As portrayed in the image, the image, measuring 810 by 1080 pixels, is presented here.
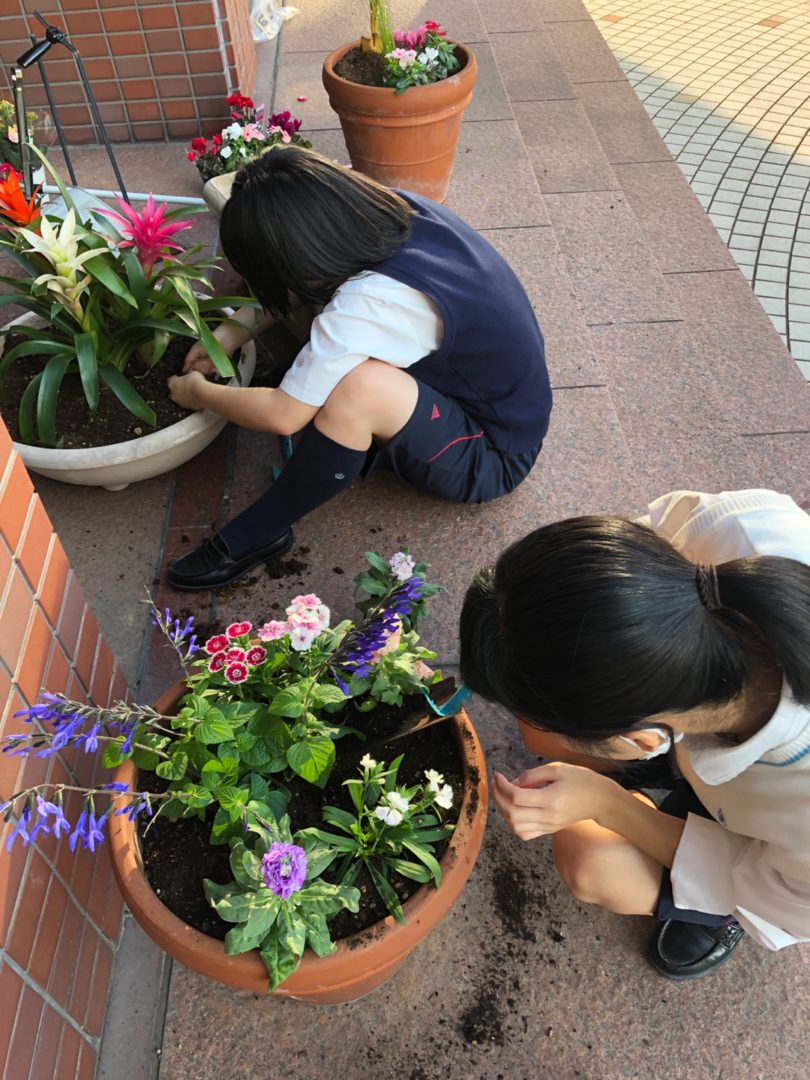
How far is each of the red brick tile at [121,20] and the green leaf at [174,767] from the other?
311 centimetres

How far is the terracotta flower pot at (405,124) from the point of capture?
2.80m

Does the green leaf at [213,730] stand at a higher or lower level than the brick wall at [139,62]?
lower

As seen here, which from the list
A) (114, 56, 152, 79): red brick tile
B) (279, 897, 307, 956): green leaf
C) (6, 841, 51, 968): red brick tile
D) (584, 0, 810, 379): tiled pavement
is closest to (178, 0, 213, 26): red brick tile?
(114, 56, 152, 79): red brick tile

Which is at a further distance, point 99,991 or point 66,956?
point 99,991

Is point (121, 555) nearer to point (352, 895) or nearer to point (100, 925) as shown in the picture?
point (100, 925)

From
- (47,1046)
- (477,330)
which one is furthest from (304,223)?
(47,1046)

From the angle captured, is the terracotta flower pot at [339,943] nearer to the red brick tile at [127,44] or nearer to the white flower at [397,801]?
the white flower at [397,801]

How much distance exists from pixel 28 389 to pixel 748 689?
1.70 m

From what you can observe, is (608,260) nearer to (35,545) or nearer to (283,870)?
(35,545)

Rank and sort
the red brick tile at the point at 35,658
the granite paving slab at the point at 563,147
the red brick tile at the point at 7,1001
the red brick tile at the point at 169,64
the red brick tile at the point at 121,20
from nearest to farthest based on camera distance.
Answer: the red brick tile at the point at 7,1001 < the red brick tile at the point at 35,658 < the red brick tile at the point at 121,20 < the red brick tile at the point at 169,64 < the granite paving slab at the point at 563,147

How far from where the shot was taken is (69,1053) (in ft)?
4.09

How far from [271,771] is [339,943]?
273mm

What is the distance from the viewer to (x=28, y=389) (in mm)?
1905

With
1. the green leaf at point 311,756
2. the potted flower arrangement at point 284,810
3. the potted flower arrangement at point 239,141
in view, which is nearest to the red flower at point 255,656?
the potted flower arrangement at point 284,810
